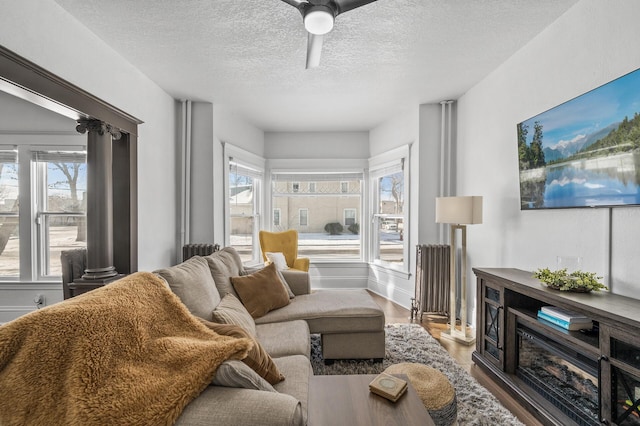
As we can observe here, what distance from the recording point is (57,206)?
3.82 m

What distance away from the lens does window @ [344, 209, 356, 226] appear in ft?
18.4

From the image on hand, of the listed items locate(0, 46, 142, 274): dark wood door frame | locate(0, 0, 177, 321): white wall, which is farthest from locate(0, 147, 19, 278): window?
locate(0, 46, 142, 274): dark wood door frame

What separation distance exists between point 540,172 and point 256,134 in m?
3.88

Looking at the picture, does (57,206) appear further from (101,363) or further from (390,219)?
(390,219)

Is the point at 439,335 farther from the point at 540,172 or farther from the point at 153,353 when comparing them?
the point at 153,353

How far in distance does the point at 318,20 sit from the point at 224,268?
1853mm

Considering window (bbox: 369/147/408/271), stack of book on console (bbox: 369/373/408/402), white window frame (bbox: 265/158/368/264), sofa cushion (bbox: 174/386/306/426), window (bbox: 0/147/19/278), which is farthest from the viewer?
white window frame (bbox: 265/158/368/264)

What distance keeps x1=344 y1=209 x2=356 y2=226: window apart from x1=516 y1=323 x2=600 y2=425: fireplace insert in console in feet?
11.2

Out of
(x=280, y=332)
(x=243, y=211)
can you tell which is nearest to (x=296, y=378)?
(x=280, y=332)

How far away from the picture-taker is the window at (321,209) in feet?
18.2

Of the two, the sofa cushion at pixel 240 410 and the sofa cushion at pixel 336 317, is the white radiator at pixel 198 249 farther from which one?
the sofa cushion at pixel 240 410

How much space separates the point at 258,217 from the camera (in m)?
5.36

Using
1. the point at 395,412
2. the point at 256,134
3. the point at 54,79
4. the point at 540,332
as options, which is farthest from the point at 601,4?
the point at 256,134

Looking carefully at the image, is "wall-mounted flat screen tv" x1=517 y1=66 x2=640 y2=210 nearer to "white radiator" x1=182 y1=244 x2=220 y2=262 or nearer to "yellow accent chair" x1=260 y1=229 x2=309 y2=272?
"yellow accent chair" x1=260 y1=229 x2=309 y2=272
